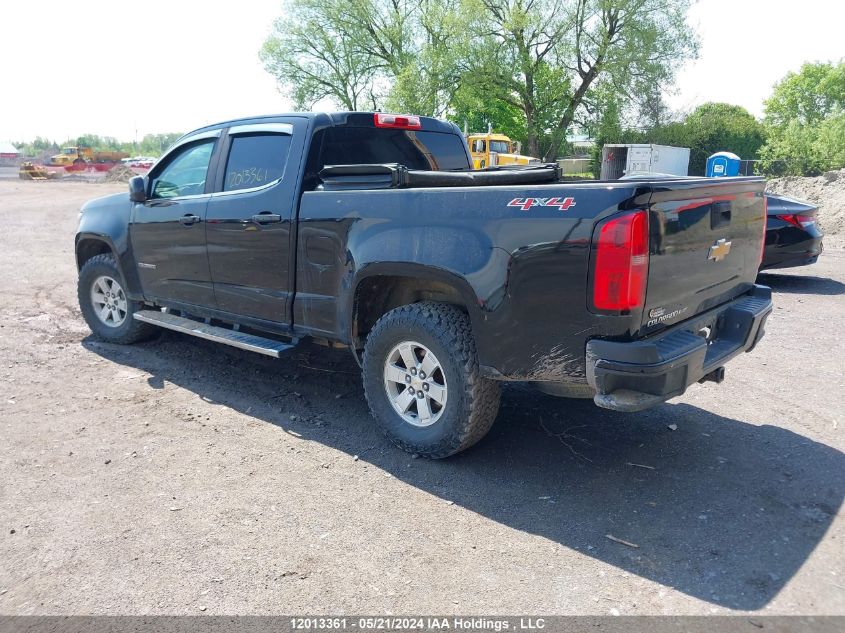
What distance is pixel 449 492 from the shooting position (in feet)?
12.0

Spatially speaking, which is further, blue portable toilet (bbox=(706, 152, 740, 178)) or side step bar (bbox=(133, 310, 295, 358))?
blue portable toilet (bbox=(706, 152, 740, 178))

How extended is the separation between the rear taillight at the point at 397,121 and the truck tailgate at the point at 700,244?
242 centimetres

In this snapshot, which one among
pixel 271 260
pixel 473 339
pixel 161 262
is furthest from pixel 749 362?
pixel 161 262

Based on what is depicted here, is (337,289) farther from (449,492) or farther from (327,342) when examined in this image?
(449,492)

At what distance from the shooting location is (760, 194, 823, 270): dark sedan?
28.8 feet

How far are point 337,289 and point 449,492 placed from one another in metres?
1.51

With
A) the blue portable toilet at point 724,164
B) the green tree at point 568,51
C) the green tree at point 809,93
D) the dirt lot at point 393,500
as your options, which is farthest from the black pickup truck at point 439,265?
the green tree at point 809,93

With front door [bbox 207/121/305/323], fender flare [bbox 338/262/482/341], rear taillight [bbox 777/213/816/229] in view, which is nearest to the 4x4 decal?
fender flare [bbox 338/262/482/341]

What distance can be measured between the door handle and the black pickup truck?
2 centimetres

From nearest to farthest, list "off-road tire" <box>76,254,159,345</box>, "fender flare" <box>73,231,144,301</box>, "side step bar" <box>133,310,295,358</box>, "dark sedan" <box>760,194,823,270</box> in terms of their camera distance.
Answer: "side step bar" <box>133,310,295,358</box>
"fender flare" <box>73,231,144,301</box>
"off-road tire" <box>76,254,159,345</box>
"dark sedan" <box>760,194,823,270</box>

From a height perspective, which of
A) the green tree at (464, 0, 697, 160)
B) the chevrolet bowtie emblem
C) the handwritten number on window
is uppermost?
the green tree at (464, 0, 697, 160)

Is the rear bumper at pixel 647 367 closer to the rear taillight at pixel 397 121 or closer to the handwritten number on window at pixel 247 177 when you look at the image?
the rear taillight at pixel 397 121

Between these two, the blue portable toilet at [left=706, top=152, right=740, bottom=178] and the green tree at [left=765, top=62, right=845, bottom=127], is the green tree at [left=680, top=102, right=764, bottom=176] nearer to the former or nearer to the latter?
the blue portable toilet at [left=706, top=152, right=740, bottom=178]

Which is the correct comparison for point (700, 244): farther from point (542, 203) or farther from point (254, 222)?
point (254, 222)
